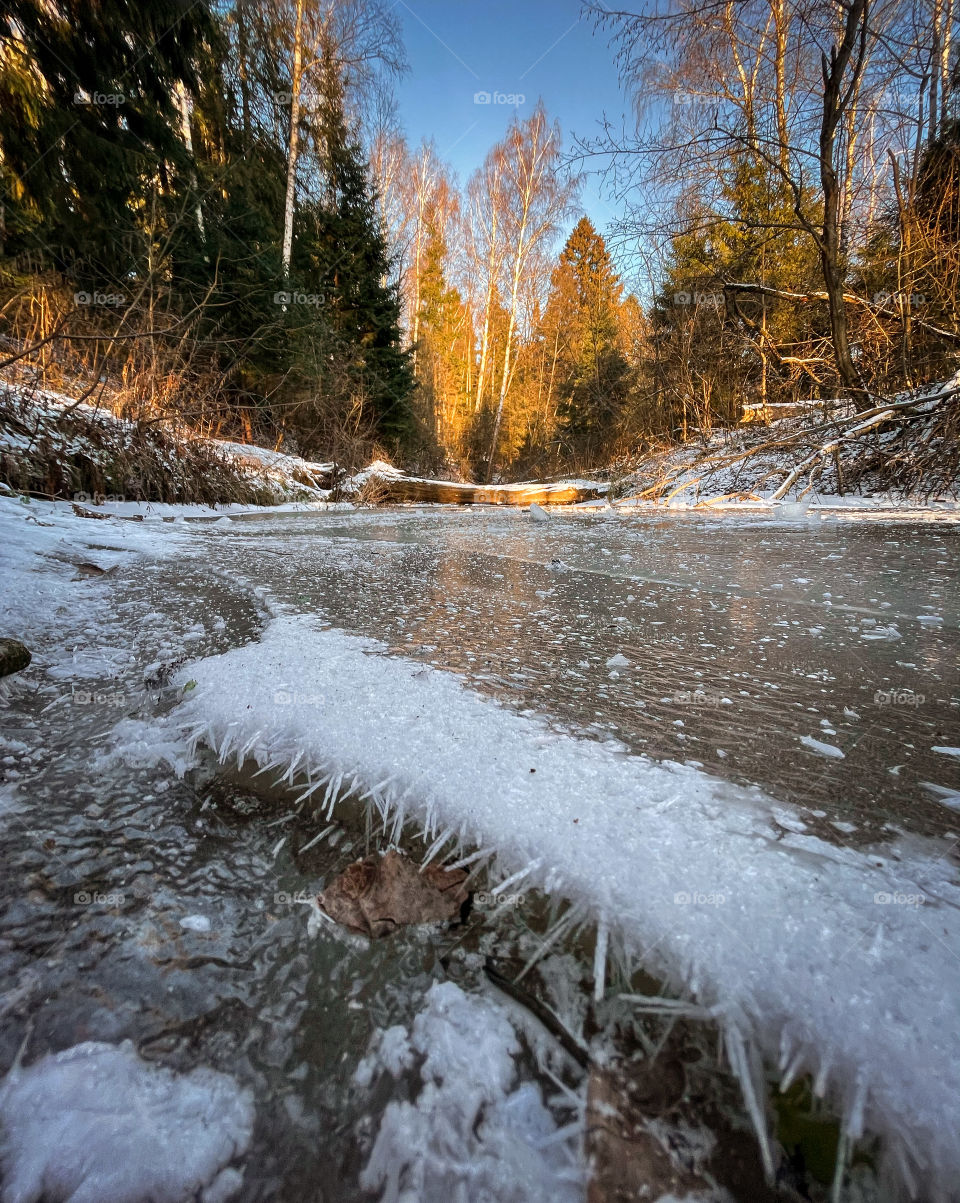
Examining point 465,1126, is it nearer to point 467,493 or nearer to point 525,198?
point 467,493

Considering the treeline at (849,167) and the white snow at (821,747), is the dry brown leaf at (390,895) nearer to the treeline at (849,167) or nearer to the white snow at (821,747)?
the white snow at (821,747)

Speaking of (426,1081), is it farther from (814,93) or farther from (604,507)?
(814,93)

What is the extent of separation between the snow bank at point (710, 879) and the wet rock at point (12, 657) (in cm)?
35

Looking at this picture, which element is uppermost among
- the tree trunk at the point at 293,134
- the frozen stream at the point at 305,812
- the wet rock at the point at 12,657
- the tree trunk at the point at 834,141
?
the tree trunk at the point at 293,134

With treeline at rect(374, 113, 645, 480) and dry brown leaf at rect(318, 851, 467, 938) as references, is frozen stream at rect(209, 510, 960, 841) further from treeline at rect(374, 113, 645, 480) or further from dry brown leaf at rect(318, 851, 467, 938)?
treeline at rect(374, 113, 645, 480)

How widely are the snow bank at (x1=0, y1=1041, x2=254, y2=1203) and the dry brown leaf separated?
0.13 m

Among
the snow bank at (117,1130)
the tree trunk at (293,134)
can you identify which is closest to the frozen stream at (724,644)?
the snow bank at (117,1130)

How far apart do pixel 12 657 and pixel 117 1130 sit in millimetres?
783

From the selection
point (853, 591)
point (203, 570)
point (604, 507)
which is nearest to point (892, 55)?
point (604, 507)

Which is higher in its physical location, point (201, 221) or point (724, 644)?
point (201, 221)

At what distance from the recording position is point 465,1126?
11.4 inches

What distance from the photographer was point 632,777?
0.52m

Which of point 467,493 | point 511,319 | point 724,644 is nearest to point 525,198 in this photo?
point 511,319

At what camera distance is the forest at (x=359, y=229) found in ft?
13.3
